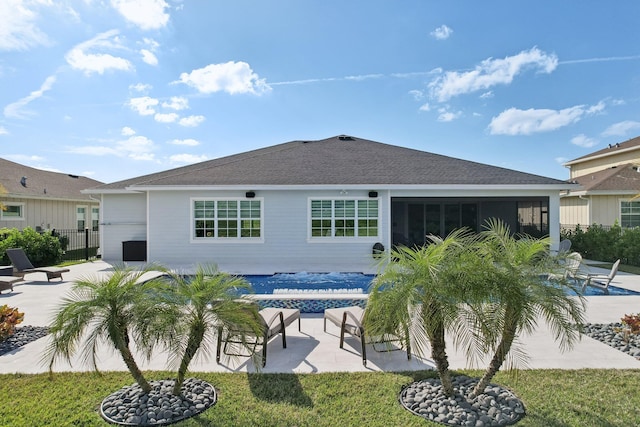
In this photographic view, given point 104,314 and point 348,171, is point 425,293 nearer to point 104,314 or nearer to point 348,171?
point 104,314

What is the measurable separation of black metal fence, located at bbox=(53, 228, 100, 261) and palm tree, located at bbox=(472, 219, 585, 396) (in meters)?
19.5

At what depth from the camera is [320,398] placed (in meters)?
4.22

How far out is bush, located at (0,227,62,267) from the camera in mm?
14620

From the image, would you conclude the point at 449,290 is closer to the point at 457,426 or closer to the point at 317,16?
the point at 457,426

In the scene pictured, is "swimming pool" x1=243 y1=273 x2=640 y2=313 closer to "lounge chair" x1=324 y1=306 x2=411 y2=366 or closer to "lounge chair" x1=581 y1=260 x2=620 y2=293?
"lounge chair" x1=581 y1=260 x2=620 y2=293

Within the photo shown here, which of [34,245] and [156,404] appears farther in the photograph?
[34,245]

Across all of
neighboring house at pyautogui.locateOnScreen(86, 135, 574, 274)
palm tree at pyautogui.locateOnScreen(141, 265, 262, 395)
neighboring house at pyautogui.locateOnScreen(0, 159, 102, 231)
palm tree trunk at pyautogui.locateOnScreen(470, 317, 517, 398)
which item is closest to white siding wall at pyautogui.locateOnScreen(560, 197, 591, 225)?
neighboring house at pyautogui.locateOnScreen(86, 135, 574, 274)

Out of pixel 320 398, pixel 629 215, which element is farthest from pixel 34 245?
pixel 629 215

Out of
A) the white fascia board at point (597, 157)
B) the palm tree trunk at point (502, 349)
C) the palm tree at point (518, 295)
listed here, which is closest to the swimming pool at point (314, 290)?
the palm tree trunk at point (502, 349)

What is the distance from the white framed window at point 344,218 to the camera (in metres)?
14.4

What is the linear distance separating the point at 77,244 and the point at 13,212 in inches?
137

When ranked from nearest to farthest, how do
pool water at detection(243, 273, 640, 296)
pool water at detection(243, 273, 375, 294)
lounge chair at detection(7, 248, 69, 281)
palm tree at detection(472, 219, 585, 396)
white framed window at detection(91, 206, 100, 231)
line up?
palm tree at detection(472, 219, 585, 396) < pool water at detection(243, 273, 640, 296) < pool water at detection(243, 273, 375, 294) < lounge chair at detection(7, 248, 69, 281) < white framed window at detection(91, 206, 100, 231)

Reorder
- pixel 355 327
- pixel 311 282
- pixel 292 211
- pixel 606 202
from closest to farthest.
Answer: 1. pixel 355 327
2. pixel 311 282
3. pixel 292 211
4. pixel 606 202

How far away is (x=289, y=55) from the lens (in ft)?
57.7
